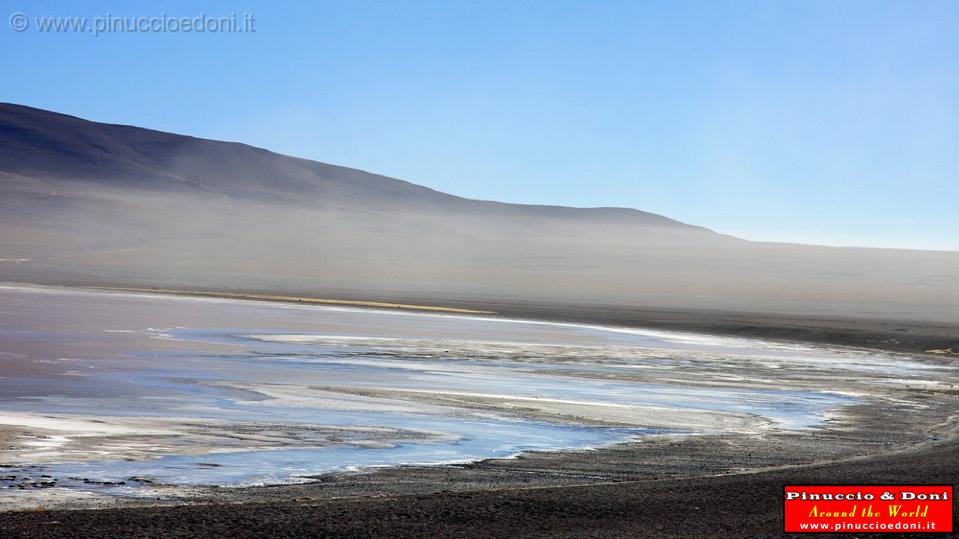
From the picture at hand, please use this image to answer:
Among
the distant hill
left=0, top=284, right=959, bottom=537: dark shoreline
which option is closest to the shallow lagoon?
left=0, top=284, right=959, bottom=537: dark shoreline

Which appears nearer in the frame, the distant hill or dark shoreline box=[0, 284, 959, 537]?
dark shoreline box=[0, 284, 959, 537]

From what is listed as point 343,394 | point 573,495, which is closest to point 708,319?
point 343,394

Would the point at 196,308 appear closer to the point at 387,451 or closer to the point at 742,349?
the point at 742,349

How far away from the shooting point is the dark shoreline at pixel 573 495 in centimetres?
857

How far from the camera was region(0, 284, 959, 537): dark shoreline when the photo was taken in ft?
28.1

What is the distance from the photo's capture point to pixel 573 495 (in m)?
9.99

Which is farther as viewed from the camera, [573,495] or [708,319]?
[708,319]

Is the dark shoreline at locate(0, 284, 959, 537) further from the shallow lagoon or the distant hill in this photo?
the distant hill

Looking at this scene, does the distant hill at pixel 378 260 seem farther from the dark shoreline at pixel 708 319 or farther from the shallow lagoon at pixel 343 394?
the shallow lagoon at pixel 343 394

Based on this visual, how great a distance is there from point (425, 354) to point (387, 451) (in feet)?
48.2

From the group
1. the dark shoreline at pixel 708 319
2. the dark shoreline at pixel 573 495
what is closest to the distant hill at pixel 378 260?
the dark shoreline at pixel 708 319

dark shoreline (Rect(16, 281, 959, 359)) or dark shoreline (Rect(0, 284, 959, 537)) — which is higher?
dark shoreline (Rect(16, 281, 959, 359))

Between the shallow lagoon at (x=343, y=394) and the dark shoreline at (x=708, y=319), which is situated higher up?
the dark shoreline at (x=708, y=319)

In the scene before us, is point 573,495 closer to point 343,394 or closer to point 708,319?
point 343,394
